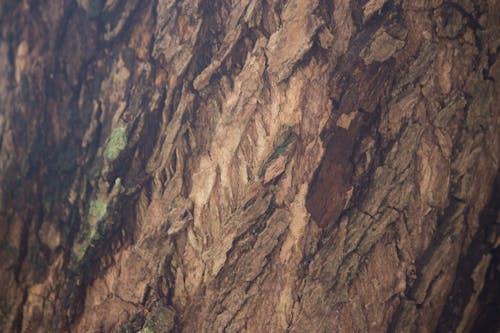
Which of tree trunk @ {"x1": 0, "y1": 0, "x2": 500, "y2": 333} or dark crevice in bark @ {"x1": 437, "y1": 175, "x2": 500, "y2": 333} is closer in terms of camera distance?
dark crevice in bark @ {"x1": 437, "y1": 175, "x2": 500, "y2": 333}

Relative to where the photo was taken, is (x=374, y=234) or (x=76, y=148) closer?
(x=374, y=234)

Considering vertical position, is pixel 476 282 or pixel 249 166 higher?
pixel 249 166

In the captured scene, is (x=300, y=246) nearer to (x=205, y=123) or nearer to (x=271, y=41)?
(x=205, y=123)

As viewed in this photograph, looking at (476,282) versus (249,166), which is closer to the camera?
(476,282)

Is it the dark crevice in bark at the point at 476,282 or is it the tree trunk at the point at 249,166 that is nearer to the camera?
the dark crevice in bark at the point at 476,282

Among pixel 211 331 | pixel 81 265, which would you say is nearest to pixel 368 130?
pixel 211 331

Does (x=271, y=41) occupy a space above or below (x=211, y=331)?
above

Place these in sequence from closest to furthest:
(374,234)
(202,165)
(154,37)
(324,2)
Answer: (374,234) < (324,2) < (202,165) < (154,37)

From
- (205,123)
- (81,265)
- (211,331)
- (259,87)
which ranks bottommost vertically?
(211,331)
